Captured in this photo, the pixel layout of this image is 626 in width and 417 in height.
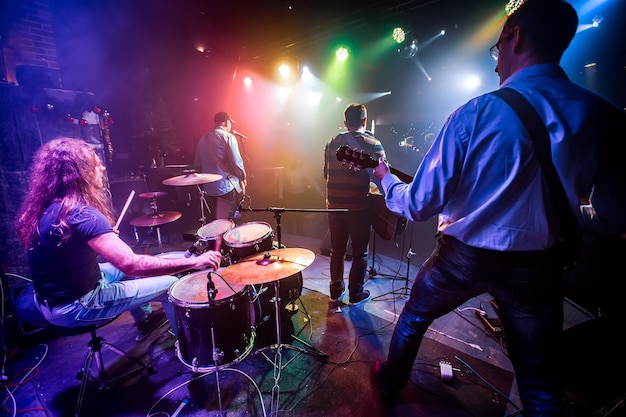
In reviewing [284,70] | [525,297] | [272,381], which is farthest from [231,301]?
[284,70]

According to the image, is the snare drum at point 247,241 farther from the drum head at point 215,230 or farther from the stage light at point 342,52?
the stage light at point 342,52

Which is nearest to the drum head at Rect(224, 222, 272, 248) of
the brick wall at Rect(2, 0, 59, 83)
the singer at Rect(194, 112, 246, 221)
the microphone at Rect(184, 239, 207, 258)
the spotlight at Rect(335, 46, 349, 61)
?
the microphone at Rect(184, 239, 207, 258)

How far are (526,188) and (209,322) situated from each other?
7.10 ft

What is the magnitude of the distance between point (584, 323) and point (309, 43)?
7.20 m

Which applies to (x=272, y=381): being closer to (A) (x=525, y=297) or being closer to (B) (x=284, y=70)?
(A) (x=525, y=297)

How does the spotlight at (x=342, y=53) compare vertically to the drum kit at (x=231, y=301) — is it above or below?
above

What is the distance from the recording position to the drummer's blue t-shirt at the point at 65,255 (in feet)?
6.20

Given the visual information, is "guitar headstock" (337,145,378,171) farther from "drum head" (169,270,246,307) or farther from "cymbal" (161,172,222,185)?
"cymbal" (161,172,222,185)

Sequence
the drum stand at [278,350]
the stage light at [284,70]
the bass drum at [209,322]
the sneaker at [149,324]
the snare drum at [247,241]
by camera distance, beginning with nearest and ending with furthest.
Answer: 1. the bass drum at [209,322]
2. the drum stand at [278,350]
3. the snare drum at [247,241]
4. the sneaker at [149,324]
5. the stage light at [284,70]

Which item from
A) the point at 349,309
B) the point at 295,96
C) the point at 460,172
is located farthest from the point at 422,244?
the point at 295,96

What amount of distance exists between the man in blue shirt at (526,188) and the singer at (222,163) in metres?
3.86

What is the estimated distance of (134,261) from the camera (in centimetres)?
185

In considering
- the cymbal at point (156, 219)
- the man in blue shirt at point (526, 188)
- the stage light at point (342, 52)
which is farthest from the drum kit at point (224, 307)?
the stage light at point (342, 52)

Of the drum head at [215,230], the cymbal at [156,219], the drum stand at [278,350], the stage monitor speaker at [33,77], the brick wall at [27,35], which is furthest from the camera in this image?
the cymbal at [156,219]
